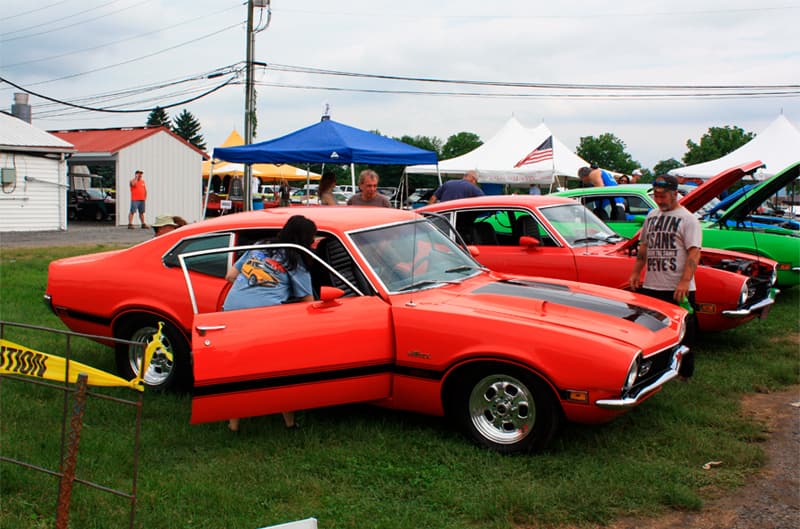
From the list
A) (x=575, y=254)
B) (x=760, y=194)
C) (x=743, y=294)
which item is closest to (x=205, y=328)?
(x=575, y=254)

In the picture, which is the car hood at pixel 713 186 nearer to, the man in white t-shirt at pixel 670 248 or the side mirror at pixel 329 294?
the man in white t-shirt at pixel 670 248

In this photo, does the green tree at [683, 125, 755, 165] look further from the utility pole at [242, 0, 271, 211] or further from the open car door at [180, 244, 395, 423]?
the open car door at [180, 244, 395, 423]

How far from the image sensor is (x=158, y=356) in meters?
6.07

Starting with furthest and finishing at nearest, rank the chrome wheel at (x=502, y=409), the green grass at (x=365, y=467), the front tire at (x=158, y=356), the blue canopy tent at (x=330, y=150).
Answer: the blue canopy tent at (x=330, y=150) < the front tire at (x=158, y=356) < the chrome wheel at (x=502, y=409) < the green grass at (x=365, y=467)

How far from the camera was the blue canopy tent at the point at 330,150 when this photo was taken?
12.2 metres

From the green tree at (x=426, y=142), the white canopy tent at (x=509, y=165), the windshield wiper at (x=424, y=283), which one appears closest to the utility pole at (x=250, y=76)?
the white canopy tent at (x=509, y=165)

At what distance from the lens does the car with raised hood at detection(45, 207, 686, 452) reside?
4.50m

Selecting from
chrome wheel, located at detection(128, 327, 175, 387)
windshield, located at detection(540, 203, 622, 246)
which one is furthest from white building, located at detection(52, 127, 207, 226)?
chrome wheel, located at detection(128, 327, 175, 387)

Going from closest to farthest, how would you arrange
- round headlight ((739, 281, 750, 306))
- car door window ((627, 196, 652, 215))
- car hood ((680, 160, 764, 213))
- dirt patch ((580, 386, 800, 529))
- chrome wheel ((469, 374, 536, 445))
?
dirt patch ((580, 386, 800, 529)) → chrome wheel ((469, 374, 536, 445)) → car hood ((680, 160, 764, 213)) → round headlight ((739, 281, 750, 306)) → car door window ((627, 196, 652, 215))

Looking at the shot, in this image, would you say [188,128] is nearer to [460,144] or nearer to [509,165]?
[460,144]

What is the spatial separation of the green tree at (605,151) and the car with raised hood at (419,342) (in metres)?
99.6

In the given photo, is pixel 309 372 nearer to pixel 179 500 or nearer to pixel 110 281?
pixel 179 500

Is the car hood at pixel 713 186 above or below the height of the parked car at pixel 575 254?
above

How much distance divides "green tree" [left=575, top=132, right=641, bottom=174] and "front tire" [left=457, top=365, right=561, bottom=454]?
329ft
